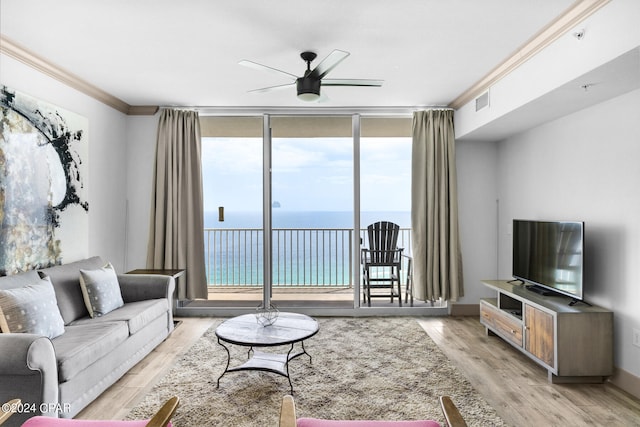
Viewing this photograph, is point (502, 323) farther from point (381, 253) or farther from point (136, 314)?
point (136, 314)

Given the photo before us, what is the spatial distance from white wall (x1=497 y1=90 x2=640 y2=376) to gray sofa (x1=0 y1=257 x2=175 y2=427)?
12.3 ft

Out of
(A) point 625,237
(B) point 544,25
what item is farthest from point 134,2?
(A) point 625,237

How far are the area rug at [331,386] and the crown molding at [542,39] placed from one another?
2581 mm

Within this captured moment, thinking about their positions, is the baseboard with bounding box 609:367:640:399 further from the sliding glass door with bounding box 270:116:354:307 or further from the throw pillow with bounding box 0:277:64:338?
the throw pillow with bounding box 0:277:64:338

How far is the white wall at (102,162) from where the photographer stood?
3.55m

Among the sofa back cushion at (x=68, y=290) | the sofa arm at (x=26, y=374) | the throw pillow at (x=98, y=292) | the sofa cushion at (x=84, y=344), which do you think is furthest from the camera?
the throw pillow at (x=98, y=292)

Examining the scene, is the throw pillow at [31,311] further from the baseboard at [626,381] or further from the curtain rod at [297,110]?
the baseboard at [626,381]

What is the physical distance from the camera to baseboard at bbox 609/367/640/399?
269 cm

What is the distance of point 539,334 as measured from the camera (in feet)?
10.1

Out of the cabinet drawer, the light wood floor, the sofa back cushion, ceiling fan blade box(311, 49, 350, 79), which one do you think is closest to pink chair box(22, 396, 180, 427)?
the light wood floor

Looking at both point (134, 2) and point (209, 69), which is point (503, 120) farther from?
point (134, 2)

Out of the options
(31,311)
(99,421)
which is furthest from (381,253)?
(99,421)

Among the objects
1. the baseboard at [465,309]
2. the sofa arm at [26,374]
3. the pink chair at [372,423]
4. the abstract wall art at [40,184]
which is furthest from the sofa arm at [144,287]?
the baseboard at [465,309]

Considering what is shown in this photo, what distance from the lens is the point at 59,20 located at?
8.57 ft
